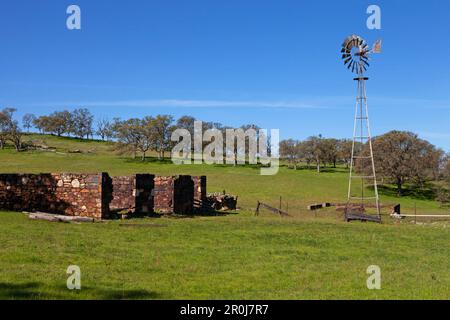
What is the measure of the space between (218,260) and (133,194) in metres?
15.4

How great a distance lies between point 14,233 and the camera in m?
16.8

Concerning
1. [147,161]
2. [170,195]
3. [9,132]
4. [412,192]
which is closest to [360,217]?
[170,195]

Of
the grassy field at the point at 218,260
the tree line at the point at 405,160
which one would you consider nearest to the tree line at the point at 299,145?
the tree line at the point at 405,160

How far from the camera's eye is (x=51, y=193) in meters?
25.0

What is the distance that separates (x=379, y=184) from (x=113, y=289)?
6426 centimetres

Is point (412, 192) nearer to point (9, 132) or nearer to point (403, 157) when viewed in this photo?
point (403, 157)

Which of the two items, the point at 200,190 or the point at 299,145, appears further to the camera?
the point at 299,145

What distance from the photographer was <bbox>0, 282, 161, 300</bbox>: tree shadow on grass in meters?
8.80

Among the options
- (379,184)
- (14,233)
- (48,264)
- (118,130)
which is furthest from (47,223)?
(118,130)

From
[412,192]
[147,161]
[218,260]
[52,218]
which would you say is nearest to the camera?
[218,260]

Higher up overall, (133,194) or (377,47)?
(377,47)

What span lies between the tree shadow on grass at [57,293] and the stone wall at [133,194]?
17.9 m

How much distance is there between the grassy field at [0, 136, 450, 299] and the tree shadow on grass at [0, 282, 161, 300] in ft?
0.06
